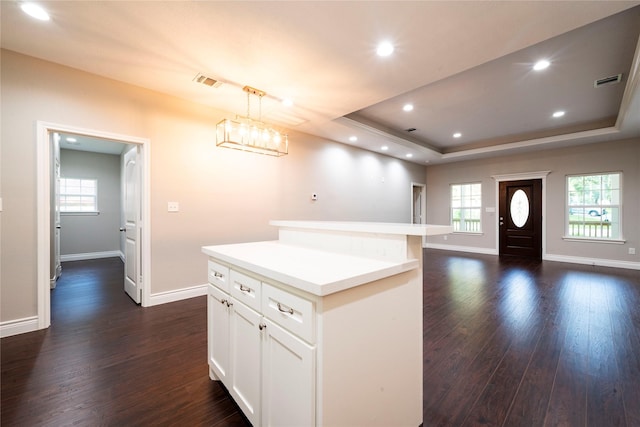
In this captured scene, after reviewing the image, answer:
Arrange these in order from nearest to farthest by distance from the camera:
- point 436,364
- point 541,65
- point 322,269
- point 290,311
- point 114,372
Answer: point 290,311
point 322,269
point 114,372
point 436,364
point 541,65

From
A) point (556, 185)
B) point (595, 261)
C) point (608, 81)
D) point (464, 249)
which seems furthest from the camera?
point (464, 249)

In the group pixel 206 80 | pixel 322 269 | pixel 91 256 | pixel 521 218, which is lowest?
pixel 91 256

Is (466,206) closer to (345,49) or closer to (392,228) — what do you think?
(345,49)

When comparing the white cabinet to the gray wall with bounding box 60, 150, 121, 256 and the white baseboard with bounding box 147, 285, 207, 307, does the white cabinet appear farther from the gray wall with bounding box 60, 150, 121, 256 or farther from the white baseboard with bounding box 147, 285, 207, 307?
the gray wall with bounding box 60, 150, 121, 256

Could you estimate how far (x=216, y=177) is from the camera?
3732 mm

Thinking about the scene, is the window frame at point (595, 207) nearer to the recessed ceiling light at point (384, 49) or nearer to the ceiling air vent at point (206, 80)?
the recessed ceiling light at point (384, 49)

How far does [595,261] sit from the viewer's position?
568cm

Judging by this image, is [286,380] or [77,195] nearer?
[286,380]

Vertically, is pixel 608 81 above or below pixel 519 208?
above

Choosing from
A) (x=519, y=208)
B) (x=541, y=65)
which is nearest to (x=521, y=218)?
(x=519, y=208)

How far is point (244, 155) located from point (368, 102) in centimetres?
198

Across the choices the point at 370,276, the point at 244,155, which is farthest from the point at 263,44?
the point at 370,276

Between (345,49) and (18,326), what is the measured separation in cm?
404

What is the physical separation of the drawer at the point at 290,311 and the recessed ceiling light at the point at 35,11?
265 cm
